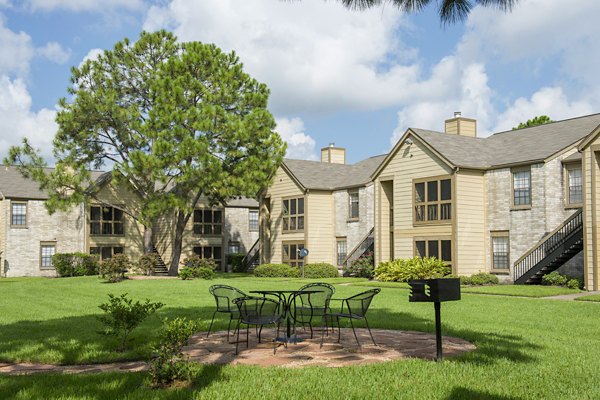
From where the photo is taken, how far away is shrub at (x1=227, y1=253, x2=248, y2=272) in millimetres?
47412

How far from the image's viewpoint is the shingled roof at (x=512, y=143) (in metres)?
29.0

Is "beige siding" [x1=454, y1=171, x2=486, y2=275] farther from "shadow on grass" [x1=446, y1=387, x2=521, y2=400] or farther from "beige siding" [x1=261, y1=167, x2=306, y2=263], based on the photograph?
"shadow on grass" [x1=446, y1=387, x2=521, y2=400]

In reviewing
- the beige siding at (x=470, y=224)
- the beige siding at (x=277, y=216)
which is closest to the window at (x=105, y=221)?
the beige siding at (x=277, y=216)

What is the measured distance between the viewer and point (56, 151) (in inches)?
1479

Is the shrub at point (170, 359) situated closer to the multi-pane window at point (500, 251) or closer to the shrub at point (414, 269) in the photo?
the shrub at point (414, 269)

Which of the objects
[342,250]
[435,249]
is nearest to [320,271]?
[342,250]

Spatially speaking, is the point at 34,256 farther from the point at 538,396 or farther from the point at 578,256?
the point at 538,396

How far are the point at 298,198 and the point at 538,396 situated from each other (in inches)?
1283

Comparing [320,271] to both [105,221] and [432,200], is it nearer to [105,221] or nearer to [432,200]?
[432,200]

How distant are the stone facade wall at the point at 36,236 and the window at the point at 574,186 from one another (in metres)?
29.4

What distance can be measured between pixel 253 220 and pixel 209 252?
5.59m

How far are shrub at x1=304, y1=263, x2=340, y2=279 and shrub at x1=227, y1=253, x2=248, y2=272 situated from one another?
10.9 meters

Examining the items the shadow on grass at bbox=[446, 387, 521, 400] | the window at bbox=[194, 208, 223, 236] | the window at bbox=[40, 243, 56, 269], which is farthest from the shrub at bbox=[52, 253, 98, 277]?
the shadow on grass at bbox=[446, 387, 521, 400]

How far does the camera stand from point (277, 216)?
137ft
